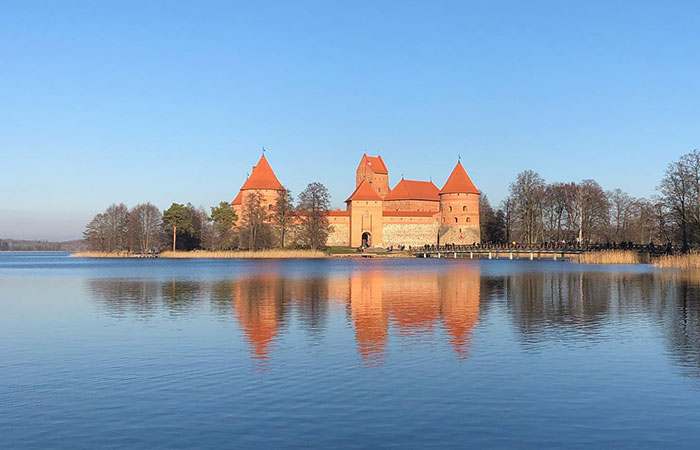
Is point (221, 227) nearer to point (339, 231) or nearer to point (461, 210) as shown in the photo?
point (339, 231)

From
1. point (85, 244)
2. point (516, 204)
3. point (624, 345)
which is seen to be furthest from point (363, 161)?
point (624, 345)

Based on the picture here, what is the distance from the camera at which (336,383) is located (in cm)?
874

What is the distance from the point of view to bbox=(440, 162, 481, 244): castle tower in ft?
236

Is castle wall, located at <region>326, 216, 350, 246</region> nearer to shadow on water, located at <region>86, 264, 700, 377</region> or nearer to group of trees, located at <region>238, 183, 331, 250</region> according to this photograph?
group of trees, located at <region>238, 183, 331, 250</region>

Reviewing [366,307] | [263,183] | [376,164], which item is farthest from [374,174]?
[366,307]

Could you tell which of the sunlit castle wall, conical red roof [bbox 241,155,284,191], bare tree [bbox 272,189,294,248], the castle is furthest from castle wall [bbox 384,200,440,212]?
bare tree [bbox 272,189,294,248]

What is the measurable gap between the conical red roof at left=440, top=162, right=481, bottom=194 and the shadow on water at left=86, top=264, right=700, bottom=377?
44.6 m

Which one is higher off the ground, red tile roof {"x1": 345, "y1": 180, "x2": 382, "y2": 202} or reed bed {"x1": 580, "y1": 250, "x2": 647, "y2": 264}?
red tile roof {"x1": 345, "y1": 180, "x2": 382, "y2": 202}

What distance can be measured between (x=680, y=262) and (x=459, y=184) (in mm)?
40201

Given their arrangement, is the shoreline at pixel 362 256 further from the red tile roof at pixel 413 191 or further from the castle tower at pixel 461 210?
the red tile roof at pixel 413 191

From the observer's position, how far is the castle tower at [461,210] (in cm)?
7206

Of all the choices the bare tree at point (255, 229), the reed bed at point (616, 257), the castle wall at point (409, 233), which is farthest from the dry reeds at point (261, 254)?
the reed bed at point (616, 257)

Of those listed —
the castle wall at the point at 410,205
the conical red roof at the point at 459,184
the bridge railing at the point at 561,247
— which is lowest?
the bridge railing at the point at 561,247

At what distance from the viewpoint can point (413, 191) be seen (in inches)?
3255
